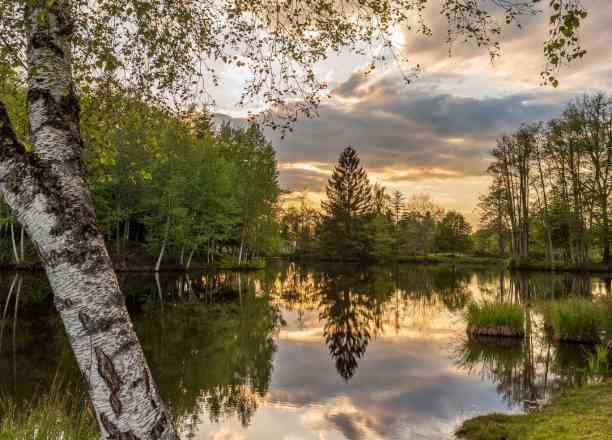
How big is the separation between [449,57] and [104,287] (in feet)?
10.7

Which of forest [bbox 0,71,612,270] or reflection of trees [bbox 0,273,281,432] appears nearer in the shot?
reflection of trees [bbox 0,273,281,432]

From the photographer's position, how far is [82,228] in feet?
8.79

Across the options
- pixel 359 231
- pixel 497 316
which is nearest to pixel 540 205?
pixel 359 231

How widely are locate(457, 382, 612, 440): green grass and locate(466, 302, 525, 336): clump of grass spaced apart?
19.3 ft

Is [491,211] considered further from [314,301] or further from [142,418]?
[142,418]

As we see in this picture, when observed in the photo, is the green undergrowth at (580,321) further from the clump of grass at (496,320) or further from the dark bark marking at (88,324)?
the dark bark marking at (88,324)

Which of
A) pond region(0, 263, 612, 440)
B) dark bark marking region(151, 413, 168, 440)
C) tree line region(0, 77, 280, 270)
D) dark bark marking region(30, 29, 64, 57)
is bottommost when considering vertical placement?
pond region(0, 263, 612, 440)

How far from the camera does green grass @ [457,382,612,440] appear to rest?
5477 mm

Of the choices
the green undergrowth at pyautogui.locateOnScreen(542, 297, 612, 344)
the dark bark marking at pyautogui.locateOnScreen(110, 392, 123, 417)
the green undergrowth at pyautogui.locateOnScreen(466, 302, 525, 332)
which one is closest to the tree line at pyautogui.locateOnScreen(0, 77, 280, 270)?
the green undergrowth at pyautogui.locateOnScreen(466, 302, 525, 332)

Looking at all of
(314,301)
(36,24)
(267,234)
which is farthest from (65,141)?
(267,234)

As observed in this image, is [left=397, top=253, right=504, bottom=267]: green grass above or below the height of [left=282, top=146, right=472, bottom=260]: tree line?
below

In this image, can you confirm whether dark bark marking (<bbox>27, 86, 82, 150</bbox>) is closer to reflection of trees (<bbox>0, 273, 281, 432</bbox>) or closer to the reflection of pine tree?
reflection of trees (<bbox>0, 273, 281, 432</bbox>)

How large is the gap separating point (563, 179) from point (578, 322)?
1307 inches

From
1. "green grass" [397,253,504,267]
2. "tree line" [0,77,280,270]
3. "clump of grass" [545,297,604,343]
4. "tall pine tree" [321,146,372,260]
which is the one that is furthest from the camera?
"tall pine tree" [321,146,372,260]
